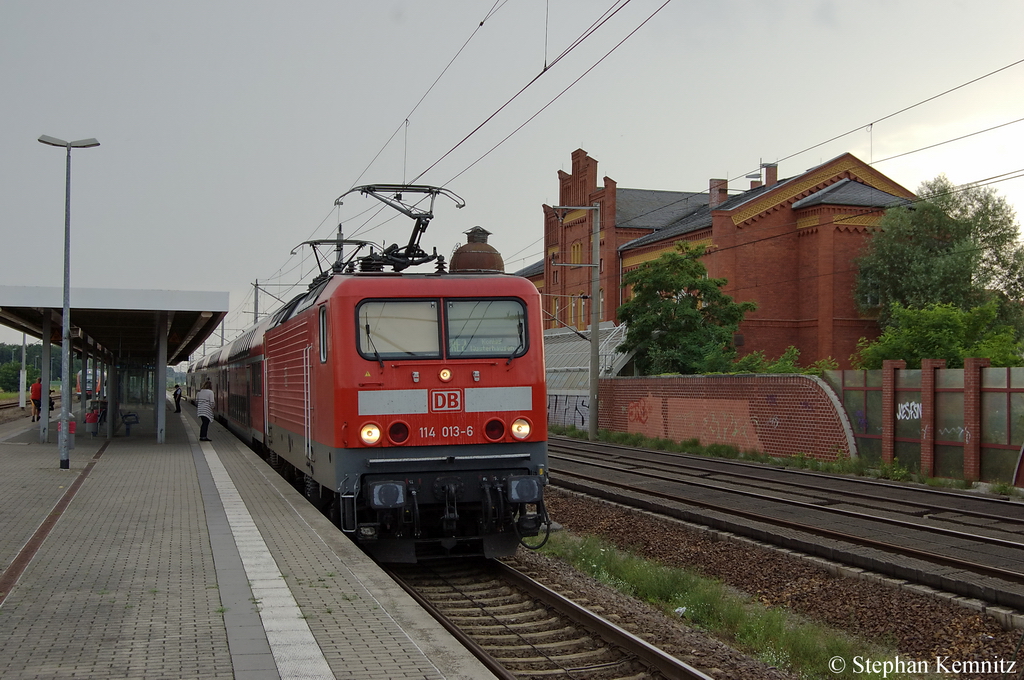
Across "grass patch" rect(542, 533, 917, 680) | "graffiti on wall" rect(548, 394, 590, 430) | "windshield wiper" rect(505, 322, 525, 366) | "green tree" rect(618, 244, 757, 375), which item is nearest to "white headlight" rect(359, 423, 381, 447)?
"windshield wiper" rect(505, 322, 525, 366)

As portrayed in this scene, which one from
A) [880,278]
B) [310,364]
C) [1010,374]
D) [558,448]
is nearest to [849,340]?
[880,278]

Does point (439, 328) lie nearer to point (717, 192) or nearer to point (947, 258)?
point (947, 258)

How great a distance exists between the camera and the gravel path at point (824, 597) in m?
7.60

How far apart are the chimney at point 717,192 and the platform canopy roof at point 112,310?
1080 inches

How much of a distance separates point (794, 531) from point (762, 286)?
3061 cm

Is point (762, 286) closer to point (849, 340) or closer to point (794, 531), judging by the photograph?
point (849, 340)

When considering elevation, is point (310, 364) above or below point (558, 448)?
above

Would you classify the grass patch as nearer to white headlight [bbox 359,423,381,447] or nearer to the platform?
the platform

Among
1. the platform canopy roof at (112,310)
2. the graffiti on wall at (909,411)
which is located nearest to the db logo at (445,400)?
the platform canopy roof at (112,310)

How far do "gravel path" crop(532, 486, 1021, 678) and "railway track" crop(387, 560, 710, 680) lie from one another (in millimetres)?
528

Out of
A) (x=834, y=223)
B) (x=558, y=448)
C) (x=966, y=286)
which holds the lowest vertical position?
(x=558, y=448)

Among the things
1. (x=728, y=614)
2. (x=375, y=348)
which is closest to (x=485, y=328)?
(x=375, y=348)

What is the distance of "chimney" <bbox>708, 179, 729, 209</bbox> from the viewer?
4809 centimetres

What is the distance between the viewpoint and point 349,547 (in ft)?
30.9
